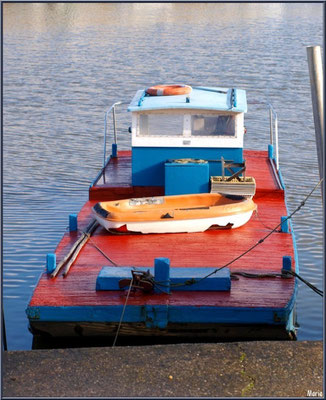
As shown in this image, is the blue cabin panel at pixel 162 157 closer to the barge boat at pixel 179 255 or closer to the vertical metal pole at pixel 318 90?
the barge boat at pixel 179 255

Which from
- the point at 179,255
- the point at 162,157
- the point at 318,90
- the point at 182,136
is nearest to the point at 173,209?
the point at 179,255

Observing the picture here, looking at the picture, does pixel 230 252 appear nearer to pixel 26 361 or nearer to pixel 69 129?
pixel 26 361

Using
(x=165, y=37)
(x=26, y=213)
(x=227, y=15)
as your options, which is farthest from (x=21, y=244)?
(x=227, y=15)

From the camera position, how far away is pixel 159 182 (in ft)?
52.6

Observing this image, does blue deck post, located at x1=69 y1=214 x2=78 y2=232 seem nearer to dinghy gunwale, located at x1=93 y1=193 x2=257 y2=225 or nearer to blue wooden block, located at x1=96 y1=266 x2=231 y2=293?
dinghy gunwale, located at x1=93 y1=193 x2=257 y2=225

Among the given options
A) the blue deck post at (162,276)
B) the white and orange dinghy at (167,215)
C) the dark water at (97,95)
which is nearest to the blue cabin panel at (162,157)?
the white and orange dinghy at (167,215)

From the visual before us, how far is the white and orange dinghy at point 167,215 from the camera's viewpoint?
13.6 m

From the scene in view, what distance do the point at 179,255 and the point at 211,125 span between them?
3.96 meters

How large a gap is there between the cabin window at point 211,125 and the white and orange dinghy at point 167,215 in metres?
2.02

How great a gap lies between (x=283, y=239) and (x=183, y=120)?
3.46 meters

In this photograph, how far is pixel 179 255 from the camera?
1284cm

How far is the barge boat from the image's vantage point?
10828 millimetres

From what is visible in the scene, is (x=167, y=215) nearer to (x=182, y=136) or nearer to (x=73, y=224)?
(x=73, y=224)

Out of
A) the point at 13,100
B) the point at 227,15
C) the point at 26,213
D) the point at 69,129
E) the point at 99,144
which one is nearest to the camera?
the point at 26,213
